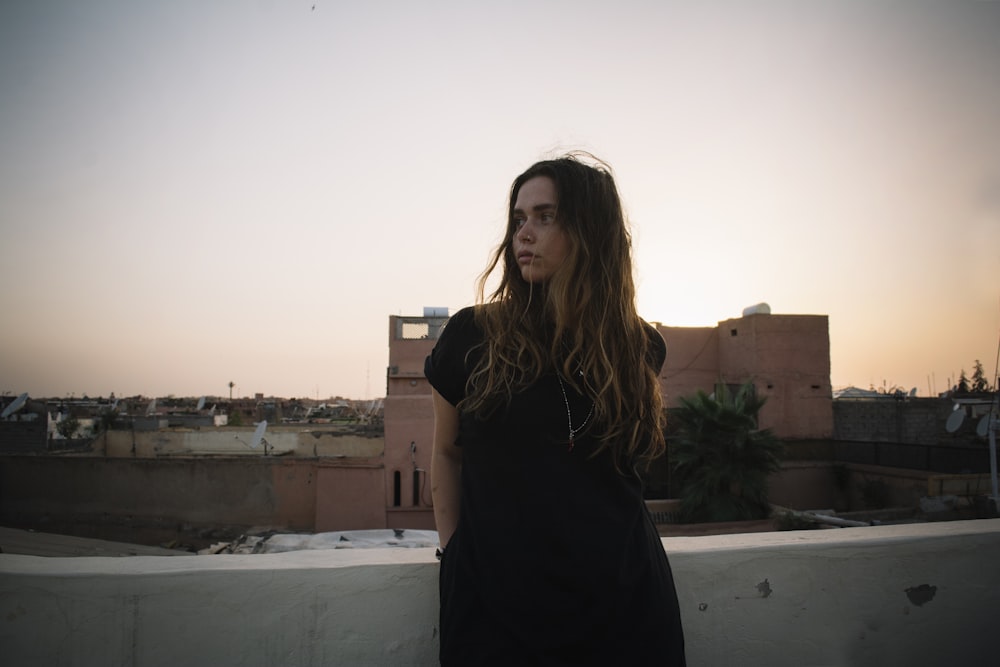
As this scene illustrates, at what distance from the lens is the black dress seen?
1104 mm

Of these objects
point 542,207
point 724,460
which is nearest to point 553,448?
point 542,207

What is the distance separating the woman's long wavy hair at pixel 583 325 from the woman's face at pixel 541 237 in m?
0.02

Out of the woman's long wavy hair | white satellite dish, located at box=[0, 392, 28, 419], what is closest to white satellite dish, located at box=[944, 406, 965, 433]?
the woman's long wavy hair

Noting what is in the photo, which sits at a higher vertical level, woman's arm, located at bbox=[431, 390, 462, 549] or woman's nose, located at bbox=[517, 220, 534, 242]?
woman's nose, located at bbox=[517, 220, 534, 242]

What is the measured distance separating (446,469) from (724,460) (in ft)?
52.4

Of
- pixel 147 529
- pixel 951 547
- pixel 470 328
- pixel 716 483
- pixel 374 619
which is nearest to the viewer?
pixel 470 328

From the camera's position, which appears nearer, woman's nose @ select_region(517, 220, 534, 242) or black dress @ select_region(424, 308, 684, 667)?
black dress @ select_region(424, 308, 684, 667)

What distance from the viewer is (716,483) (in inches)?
603

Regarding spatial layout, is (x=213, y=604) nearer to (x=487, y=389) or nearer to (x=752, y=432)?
(x=487, y=389)

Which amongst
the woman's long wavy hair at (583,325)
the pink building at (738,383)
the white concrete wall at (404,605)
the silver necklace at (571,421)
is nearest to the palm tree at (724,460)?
the pink building at (738,383)

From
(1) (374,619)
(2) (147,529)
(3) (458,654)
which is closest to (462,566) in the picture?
(3) (458,654)

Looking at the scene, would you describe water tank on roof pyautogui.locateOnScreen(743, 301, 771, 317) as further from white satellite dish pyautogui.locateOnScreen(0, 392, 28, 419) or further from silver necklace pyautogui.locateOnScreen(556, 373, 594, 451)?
white satellite dish pyautogui.locateOnScreen(0, 392, 28, 419)

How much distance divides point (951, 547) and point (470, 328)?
1863 millimetres

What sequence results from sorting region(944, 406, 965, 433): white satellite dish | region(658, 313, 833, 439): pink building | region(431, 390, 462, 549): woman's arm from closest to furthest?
region(431, 390, 462, 549): woman's arm, region(944, 406, 965, 433): white satellite dish, region(658, 313, 833, 439): pink building
